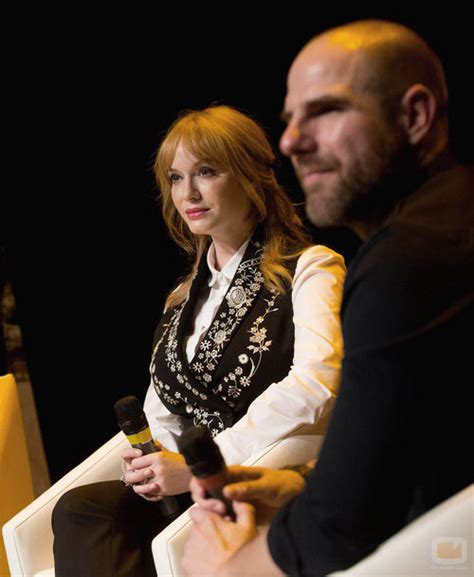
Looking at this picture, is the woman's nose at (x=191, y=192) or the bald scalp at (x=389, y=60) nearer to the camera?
the bald scalp at (x=389, y=60)

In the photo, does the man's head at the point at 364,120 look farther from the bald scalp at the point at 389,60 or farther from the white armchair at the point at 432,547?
the white armchair at the point at 432,547

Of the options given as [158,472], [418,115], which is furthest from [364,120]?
[158,472]

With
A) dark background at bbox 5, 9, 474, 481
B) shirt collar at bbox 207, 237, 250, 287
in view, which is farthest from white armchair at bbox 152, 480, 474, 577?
dark background at bbox 5, 9, 474, 481

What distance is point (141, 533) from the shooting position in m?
1.93

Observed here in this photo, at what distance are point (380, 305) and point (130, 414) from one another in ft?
2.71

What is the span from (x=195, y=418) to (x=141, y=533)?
30 cm

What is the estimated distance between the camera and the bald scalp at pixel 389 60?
1.03m

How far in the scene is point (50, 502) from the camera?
80.0 inches

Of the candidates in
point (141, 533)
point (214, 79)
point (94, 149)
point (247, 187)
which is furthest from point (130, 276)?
point (141, 533)

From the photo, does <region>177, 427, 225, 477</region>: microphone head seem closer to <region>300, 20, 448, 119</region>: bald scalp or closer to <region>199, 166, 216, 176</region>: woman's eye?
<region>300, 20, 448, 119</region>: bald scalp

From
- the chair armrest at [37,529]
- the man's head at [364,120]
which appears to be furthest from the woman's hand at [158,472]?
the man's head at [364,120]

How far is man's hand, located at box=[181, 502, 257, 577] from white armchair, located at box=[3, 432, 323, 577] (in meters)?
0.62

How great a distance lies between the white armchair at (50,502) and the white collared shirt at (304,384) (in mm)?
45

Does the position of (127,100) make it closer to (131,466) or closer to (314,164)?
(131,466)
